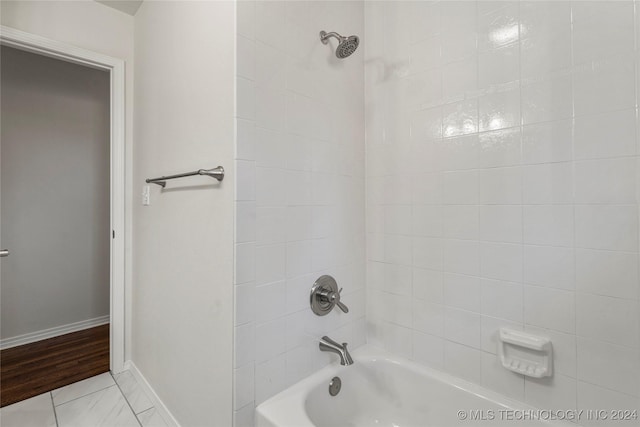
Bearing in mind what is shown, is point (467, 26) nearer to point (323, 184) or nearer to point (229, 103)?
point (323, 184)

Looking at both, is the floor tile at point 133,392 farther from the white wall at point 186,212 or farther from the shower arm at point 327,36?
the shower arm at point 327,36

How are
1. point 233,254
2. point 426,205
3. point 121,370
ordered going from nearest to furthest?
point 233,254, point 426,205, point 121,370

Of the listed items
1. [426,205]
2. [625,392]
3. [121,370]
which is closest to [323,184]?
[426,205]

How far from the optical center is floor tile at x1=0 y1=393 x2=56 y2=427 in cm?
148

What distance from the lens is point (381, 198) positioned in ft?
5.06

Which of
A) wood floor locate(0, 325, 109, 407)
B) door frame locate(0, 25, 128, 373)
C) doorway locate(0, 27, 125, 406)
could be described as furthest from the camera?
doorway locate(0, 27, 125, 406)

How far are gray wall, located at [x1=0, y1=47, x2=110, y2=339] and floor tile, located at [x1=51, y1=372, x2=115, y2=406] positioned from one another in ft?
3.87

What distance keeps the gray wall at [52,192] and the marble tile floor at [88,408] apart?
4.02ft

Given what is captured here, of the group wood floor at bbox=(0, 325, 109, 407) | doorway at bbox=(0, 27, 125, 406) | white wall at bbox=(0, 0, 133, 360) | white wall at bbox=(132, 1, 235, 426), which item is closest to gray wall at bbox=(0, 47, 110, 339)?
doorway at bbox=(0, 27, 125, 406)

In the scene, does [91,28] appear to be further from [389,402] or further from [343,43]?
[389,402]

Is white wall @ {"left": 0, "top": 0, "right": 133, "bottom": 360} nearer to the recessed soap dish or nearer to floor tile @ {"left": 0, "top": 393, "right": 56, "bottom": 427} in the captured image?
floor tile @ {"left": 0, "top": 393, "right": 56, "bottom": 427}

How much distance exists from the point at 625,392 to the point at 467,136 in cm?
101

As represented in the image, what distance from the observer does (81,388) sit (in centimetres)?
177

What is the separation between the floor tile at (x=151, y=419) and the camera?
1465 millimetres
